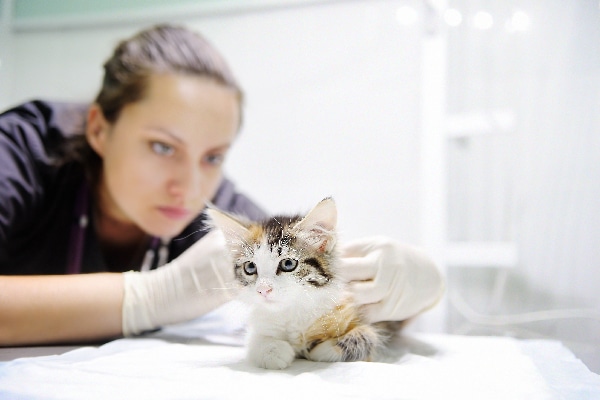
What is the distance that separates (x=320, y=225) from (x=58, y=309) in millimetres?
689

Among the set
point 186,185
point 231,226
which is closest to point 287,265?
point 231,226

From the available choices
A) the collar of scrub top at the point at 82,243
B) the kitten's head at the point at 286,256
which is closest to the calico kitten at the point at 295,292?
the kitten's head at the point at 286,256

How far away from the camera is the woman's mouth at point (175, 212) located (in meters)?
1.32

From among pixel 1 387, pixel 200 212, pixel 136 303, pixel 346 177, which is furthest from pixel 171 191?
pixel 1 387

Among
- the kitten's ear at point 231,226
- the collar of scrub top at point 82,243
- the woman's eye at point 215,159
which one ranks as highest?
the woman's eye at point 215,159

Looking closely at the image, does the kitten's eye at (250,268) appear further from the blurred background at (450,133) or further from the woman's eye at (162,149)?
the woman's eye at (162,149)

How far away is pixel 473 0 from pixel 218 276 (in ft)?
3.75

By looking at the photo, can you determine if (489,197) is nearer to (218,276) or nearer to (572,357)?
(572,357)

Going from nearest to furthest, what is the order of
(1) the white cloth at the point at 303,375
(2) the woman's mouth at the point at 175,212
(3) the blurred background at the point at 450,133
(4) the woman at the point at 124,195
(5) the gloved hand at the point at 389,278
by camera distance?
(1) the white cloth at the point at 303,375 → (5) the gloved hand at the point at 389,278 → (4) the woman at the point at 124,195 → (3) the blurred background at the point at 450,133 → (2) the woman's mouth at the point at 175,212

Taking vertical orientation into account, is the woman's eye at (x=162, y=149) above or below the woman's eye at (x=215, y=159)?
above

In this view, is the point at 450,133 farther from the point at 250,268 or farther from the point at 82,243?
the point at 82,243

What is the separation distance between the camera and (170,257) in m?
1.40

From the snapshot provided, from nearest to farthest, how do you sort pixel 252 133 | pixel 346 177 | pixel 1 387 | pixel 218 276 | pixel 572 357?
pixel 1 387 → pixel 572 357 → pixel 218 276 → pixel 346 177 → pixel 252 133

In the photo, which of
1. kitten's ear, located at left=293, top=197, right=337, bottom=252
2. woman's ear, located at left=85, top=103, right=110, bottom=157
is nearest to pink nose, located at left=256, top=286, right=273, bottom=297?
kitten's ear, located at left=293, top=197, right=337, bottom=252
